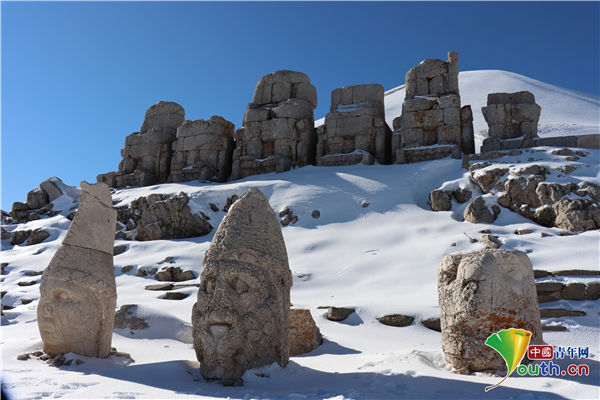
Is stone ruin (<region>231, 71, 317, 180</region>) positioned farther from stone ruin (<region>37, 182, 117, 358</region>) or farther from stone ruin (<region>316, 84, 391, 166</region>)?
stone ruin (<region>37, 182, 117, 358</region>)

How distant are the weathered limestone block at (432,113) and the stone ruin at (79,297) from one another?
14420mm

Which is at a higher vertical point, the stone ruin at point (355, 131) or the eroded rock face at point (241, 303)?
the stone ruin at point (355, 131)

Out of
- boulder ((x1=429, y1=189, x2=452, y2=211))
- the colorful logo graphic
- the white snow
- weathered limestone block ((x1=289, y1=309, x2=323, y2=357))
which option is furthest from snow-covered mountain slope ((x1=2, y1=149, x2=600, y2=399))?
boulder ((x1=429, y1=189, x2=452, y2=211))

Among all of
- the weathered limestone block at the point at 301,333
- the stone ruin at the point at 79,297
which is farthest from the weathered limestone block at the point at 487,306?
the stone ruin at the point at 79,297

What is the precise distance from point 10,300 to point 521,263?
34.9 ft

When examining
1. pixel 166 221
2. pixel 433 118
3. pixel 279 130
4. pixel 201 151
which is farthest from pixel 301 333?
pixel 201 151

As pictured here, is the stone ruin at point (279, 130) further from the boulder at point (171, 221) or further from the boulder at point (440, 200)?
the boulder at point (440, 200)

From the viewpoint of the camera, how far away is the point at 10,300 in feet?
36.9

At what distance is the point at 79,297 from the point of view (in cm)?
580

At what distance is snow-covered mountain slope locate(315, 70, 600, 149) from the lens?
3953 cm

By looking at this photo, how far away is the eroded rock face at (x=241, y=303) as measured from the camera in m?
4.94

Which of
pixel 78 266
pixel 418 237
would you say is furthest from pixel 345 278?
pixel 78 266

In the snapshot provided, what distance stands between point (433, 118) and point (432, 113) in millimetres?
204

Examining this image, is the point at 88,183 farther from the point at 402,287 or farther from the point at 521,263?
the point at 402,287
